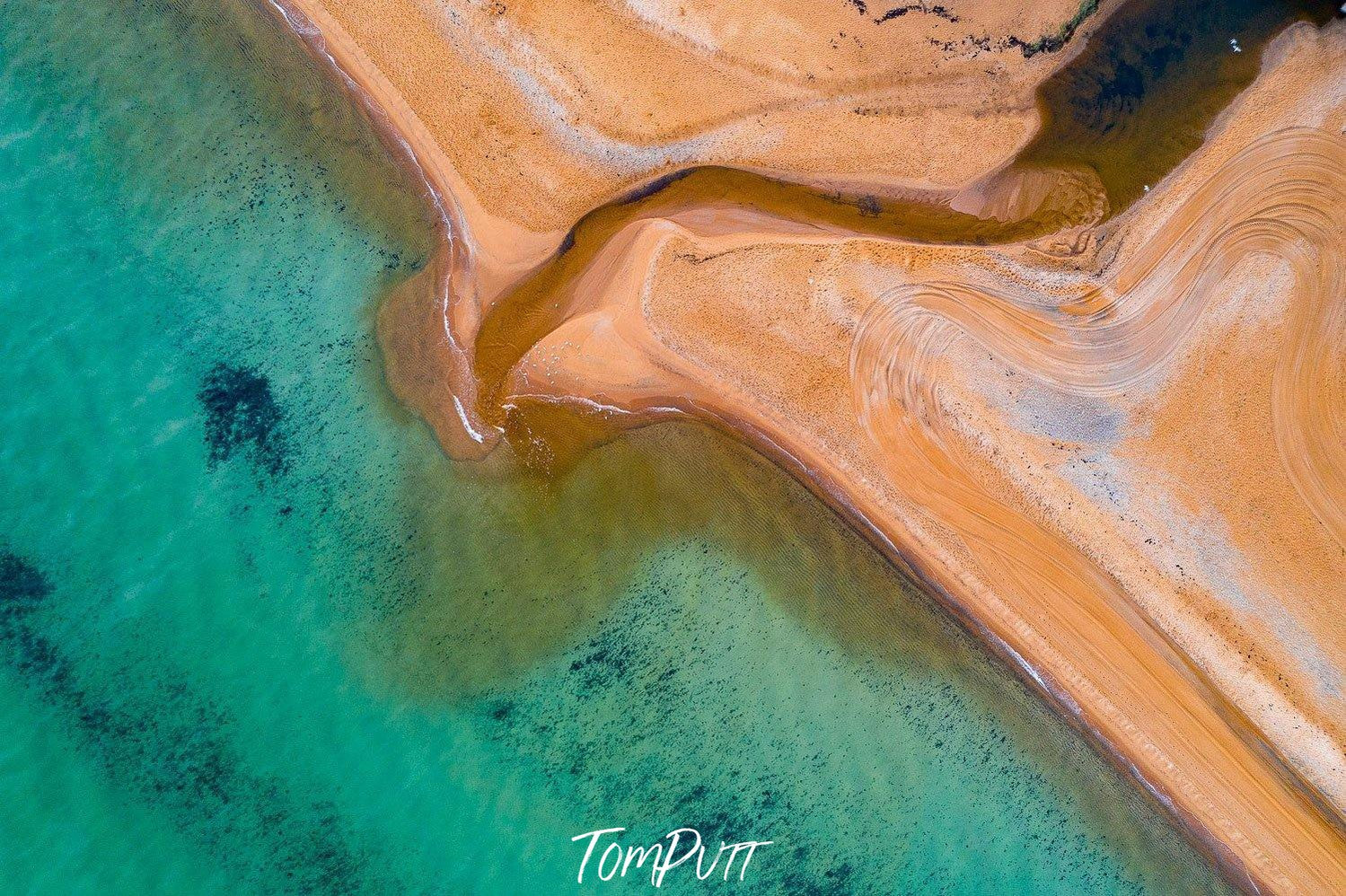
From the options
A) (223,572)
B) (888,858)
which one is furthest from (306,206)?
(888,858)

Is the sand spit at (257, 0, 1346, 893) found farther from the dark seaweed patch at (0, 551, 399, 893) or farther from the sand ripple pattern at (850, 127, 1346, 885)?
the dark seaweed patch at (0, 551, 399, 893)

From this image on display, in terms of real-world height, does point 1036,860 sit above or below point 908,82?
below

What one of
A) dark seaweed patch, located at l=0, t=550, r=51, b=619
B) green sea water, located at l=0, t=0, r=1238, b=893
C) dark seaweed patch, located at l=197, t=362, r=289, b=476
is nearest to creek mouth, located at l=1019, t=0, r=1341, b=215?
green sea water, located at l=0, t=0, r=1238, b=893

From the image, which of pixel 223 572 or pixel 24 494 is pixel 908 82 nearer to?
pixel 223 572

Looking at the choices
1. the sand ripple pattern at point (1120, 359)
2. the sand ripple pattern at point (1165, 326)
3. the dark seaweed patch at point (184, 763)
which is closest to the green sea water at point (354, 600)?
the dark seaweed patch at point (184, 763)

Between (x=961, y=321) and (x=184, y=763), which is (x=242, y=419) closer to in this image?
(x=184, y=763)

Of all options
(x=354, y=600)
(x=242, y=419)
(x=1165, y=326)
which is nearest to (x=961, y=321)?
(x=1165, y=326)

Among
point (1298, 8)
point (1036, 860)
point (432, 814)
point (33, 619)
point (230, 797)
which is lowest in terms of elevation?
point (1036, 860)
